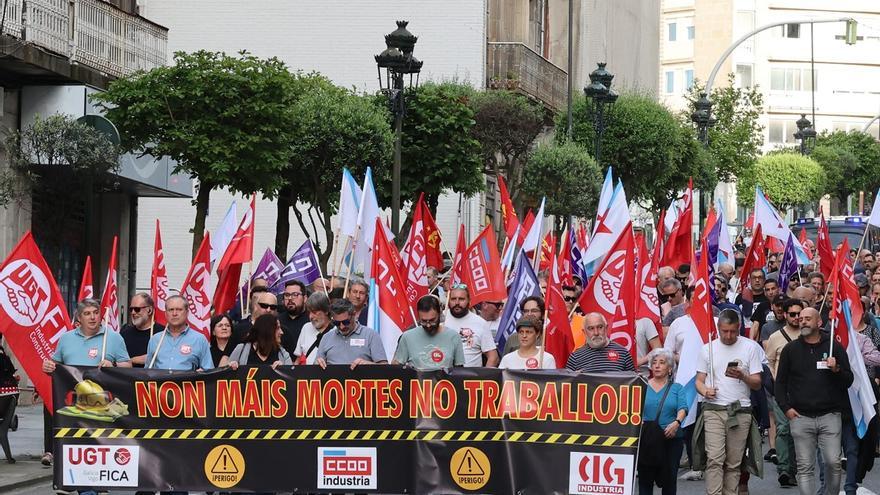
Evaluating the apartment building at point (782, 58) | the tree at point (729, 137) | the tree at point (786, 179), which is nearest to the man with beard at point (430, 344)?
the tree at point (729, 137)

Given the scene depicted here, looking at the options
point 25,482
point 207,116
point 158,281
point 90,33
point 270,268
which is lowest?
point 25,482

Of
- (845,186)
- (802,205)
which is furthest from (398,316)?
(845,186)

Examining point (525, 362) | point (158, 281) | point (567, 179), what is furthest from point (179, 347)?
point (567, 179)

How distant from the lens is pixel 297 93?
84.1 ft

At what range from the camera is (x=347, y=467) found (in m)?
11.7

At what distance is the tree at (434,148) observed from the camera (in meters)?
30.6

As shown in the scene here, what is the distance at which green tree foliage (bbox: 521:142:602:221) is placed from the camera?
34.1 meters

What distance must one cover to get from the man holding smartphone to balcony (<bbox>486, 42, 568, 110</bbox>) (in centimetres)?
2573

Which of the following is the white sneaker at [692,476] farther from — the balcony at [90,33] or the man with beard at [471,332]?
the balcony at [90,33]

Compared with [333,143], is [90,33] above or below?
above

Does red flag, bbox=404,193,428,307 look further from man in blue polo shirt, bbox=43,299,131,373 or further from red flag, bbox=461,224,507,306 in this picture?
man in blue polo shirt, bbox=43,299,131,373

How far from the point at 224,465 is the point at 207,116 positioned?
1165cm

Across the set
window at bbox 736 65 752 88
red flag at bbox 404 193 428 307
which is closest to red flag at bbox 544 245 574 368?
red flag at bbox 404 193 428 307

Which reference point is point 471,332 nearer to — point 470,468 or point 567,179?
point 470,468
